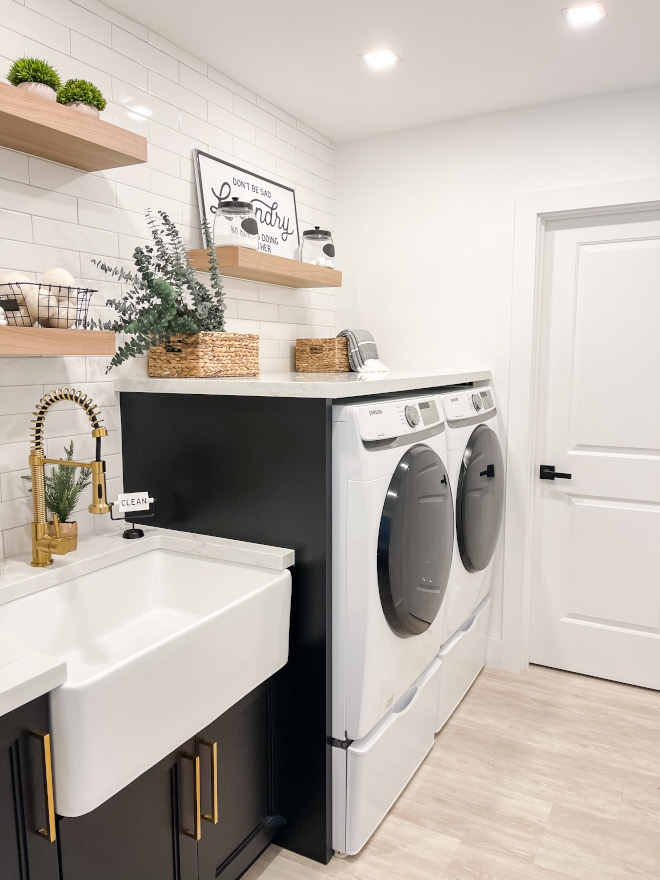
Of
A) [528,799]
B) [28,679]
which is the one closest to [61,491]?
[28,679]

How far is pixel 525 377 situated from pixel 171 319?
1.57 meters

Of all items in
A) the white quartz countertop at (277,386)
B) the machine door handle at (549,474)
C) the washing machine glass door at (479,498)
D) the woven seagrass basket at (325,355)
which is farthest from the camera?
the machine door handle at (549,474)

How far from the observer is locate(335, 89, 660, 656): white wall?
2.63 meters

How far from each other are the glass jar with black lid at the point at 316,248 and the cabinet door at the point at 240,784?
173 centimetres

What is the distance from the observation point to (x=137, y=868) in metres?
1.38

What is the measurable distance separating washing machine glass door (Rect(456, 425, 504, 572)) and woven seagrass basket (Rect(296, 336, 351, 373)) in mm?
636

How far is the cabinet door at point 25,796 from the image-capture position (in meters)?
1.13

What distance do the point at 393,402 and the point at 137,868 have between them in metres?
1.25

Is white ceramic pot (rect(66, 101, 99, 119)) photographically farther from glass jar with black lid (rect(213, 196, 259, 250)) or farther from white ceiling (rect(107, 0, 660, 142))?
glass jar with black lid (rect(213, 196, 259, 250))

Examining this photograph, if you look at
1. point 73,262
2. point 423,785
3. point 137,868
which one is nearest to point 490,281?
point 73,262

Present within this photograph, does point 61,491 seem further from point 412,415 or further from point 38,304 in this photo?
point 412,415

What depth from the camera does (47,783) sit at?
3.83 ft

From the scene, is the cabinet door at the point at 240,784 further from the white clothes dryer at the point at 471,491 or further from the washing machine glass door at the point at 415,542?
the white clothes dryer at the point at 471,491

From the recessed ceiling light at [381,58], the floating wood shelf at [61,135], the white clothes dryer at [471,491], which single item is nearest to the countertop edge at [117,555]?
the white clothes dryer at [471,491]
